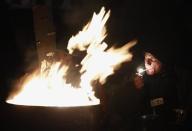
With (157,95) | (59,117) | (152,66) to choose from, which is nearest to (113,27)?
(152,66)

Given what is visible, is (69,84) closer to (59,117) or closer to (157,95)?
(59,117)

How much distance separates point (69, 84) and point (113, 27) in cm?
357

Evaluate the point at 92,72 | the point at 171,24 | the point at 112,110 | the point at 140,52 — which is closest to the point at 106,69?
the point at 92,72

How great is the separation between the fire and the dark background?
251 cm

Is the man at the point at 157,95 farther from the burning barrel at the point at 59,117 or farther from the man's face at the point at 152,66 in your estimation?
the burning barrel at the point at 59,117

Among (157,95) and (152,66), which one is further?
(152,66)

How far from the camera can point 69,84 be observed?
6.66m

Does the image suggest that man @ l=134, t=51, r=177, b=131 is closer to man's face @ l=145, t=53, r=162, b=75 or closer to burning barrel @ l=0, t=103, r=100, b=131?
man's face @ l=145, t=53, r=162, b=75

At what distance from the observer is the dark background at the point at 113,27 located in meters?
9.45

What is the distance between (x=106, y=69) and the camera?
7.03 meters

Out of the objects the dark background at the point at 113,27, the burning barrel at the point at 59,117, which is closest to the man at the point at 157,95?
the dark background at the point at 113,27

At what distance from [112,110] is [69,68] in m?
1.41

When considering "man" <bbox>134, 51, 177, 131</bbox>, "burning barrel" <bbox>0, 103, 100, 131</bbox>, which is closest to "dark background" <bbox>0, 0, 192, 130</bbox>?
"man" <bbox>134, 51, 177, 131</bbox>

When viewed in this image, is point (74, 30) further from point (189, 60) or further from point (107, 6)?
point (189, 60)
